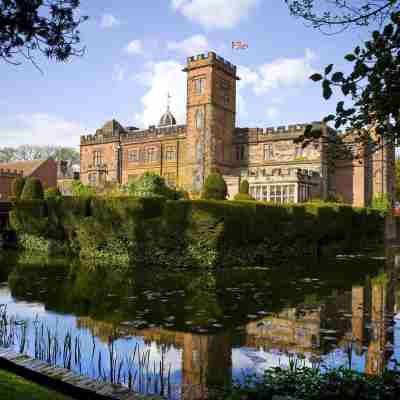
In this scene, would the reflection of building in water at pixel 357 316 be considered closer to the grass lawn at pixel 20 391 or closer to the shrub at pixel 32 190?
the grass lawn at pixel 20 391

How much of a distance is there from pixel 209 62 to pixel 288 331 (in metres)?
39.7

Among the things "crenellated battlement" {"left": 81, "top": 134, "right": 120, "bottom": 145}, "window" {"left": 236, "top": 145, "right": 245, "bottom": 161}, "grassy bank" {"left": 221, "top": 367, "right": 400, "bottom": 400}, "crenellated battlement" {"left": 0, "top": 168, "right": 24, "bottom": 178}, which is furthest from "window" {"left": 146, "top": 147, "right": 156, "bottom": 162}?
"grassy bank" {"left": 221, "top": 367, "right": 400, "bottom": 400}

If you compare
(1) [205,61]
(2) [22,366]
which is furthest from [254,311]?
(1) [205,61]

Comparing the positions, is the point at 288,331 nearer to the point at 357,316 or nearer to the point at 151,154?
the point at 357,316

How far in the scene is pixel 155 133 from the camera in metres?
50.2

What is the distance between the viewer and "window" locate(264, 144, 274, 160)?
44.3 metres

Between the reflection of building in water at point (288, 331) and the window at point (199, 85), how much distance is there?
38.0 metres

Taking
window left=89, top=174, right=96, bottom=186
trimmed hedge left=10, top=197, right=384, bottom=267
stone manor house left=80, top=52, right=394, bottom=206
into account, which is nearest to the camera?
trimmed hedge left=10, top=197, right=384, bottom=267

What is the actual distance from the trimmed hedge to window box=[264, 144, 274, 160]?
23.2 meters

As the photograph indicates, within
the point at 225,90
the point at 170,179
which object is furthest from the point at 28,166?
the point at 225,90

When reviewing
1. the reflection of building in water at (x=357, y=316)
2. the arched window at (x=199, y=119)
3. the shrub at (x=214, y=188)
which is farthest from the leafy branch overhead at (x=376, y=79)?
the arched window at (x=199, y=119)

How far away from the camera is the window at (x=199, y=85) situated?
44.1m

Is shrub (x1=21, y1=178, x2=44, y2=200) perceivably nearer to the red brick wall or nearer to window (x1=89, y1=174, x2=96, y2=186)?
window (x1=89, y1=174, x2=96, y2=186)

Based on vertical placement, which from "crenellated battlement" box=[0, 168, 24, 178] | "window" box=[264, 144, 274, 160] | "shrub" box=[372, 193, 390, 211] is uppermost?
"window" box=[264, 144, 274, 160]
